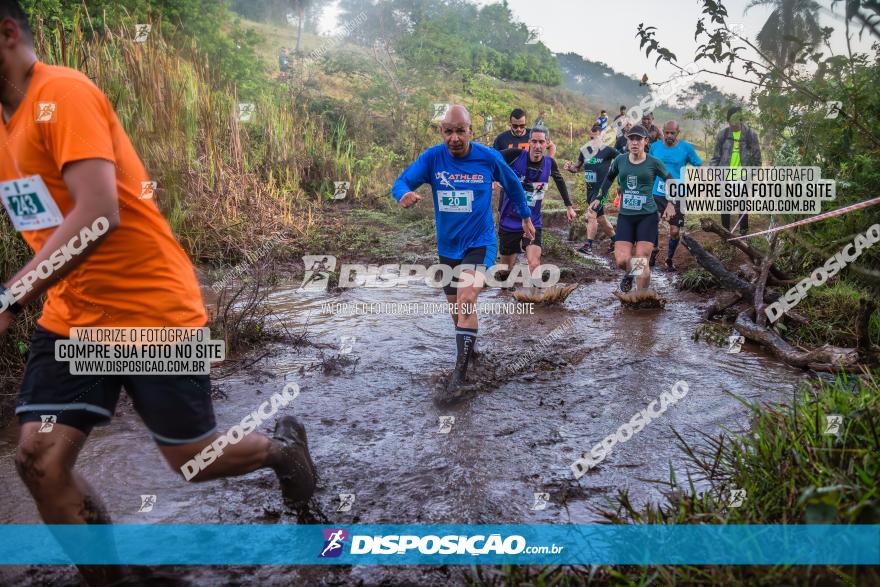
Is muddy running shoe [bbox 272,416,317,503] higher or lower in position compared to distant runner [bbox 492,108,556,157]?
lower

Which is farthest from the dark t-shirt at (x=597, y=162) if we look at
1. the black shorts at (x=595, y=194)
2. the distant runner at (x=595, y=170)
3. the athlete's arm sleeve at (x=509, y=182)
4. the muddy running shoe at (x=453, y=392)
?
the muddy running shoe at (x=453, y=392)

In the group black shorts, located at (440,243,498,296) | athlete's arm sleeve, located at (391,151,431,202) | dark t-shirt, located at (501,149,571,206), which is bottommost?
black shorts, located at (440,243,498,296)

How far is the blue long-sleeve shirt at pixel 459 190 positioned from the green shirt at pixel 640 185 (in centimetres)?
295

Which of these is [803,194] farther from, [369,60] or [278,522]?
[369,60]

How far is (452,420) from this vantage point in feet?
15.2

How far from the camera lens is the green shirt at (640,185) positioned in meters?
7.73

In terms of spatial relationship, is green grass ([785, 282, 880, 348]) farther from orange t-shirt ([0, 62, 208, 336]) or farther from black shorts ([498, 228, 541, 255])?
orange t-shirt ([0, 62, 208, 336])

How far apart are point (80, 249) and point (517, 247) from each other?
257 inches

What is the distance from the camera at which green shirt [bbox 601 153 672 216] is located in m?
7.73

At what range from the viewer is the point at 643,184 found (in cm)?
773

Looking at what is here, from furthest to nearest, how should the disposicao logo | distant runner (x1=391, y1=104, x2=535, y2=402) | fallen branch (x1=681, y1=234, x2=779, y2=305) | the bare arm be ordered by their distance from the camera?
1. fallen branch (x1=681, y1=234, x2=779, y2=305)
2. distant runner (x1=391, y1=104, x2=535, y2=402)
3. the disposicao logo
4. the bare arm

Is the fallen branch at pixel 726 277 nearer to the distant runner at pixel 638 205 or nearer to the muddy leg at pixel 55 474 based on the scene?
the distant runner at pixel 638 205

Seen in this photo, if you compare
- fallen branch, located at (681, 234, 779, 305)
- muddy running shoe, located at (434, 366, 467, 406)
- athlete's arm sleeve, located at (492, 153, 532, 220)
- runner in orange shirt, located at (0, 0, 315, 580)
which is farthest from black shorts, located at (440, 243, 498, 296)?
runner in orange shirt, located at (0, 0, 315, 580)

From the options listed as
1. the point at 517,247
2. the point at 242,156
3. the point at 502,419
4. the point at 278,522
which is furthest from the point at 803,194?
the point at 242,156
